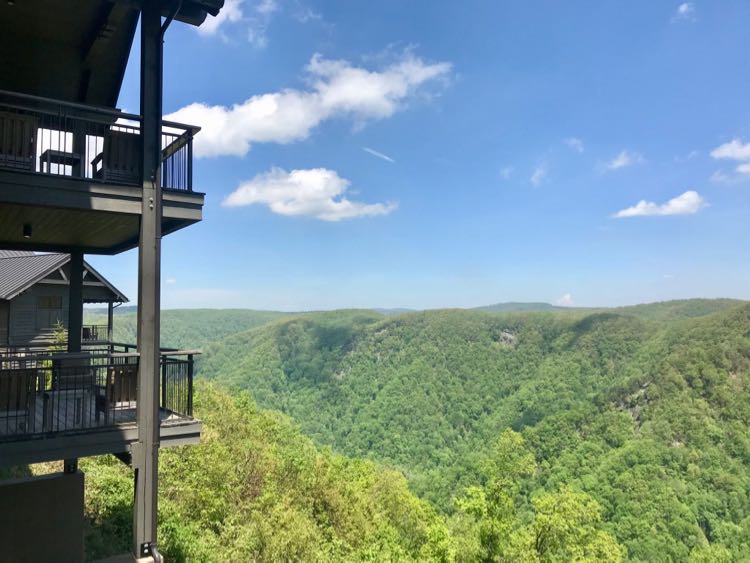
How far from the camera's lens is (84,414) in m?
5.26

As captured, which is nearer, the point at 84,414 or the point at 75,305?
the point at 84,414

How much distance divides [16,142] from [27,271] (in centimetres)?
1751

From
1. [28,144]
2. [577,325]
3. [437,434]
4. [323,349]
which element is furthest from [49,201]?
[323,349]

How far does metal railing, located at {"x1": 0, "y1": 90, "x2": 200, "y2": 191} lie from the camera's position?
553 centimetres

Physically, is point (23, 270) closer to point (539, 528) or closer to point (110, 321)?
point (110, 321)

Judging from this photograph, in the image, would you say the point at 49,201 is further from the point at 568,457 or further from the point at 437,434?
the point at 437,434

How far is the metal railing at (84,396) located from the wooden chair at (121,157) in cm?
207

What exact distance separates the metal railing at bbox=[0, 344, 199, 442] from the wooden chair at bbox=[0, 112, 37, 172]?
6.92 feet

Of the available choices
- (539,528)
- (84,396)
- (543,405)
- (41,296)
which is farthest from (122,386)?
(543,405)

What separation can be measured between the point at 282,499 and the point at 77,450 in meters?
13.9

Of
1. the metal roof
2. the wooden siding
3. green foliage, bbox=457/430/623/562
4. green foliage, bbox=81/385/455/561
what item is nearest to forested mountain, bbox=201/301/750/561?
green foliage, bbox=457/430/623/562

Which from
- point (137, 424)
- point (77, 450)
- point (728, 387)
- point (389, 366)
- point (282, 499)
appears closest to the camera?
point (77, 450)

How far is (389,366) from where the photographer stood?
477 ft

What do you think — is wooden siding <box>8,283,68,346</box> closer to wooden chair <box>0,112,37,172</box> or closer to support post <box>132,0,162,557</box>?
wooden chair <box>0,112,37,172</box>
